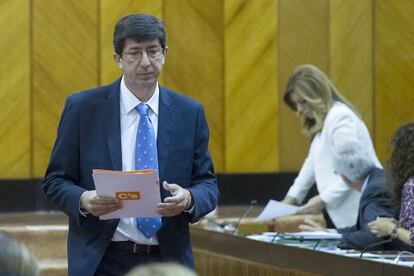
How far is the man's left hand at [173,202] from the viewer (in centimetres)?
356

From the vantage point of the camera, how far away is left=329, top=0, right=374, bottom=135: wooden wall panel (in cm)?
950

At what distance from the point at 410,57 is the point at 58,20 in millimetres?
3085

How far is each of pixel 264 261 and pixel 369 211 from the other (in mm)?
586

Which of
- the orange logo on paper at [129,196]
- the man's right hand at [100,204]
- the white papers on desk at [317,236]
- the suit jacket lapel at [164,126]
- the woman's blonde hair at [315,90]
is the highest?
the woman's blonde hair at [315,90]

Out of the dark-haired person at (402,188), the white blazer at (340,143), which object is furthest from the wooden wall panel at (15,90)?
the dark-haired person at (402,188)

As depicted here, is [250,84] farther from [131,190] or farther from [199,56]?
[131,190]

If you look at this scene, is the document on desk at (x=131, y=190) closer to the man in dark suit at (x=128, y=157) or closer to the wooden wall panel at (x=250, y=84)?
the man in dark suit at (x=128, y=157)

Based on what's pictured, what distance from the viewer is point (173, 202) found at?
3.57 metres

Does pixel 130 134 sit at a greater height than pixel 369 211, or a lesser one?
greater

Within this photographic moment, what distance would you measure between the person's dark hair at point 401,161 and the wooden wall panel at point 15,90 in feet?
13.7

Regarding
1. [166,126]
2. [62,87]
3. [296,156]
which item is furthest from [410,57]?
[166,126]

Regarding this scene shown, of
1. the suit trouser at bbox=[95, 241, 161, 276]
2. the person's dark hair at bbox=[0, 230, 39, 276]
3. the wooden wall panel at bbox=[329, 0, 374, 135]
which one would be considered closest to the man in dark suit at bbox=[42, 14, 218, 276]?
the suit trouser at bbox=[95, 241, 161, 276]

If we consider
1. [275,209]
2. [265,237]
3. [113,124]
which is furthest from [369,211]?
[113,124]

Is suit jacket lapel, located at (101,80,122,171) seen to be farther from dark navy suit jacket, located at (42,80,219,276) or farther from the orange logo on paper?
the orange logo on paper
